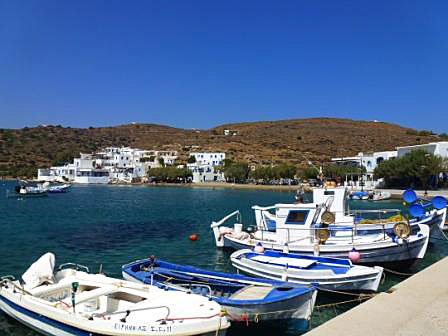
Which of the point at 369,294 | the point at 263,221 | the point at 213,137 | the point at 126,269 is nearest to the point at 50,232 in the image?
the point at 263,221

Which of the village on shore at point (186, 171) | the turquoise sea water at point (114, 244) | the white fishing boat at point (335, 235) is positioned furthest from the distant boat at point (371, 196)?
the white fishing boat at point (335, 235)

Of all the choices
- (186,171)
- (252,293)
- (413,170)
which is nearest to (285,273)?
(252,293)

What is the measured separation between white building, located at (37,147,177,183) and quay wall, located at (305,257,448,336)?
141535 millimetres

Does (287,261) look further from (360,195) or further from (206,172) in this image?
(206,172)

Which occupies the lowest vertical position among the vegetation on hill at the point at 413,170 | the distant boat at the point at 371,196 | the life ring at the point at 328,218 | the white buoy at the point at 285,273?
the white buoy at the point at 285,273

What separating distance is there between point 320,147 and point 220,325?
509 ft

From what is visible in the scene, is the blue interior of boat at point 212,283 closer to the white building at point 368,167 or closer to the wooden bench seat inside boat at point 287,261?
the wooden bench seat inside boat at point 287,261

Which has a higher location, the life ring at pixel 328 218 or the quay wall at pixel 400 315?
the life ring at pixel 328 218

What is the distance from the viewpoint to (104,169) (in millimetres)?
155750

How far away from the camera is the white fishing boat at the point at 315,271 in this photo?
1502cm

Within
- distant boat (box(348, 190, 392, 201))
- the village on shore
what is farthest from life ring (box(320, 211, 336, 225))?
the village on shore

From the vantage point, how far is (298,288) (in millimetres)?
12500

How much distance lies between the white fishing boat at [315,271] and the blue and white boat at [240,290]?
229cm

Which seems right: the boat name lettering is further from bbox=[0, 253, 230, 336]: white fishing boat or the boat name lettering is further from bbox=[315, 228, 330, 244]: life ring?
bbox=[315, 228, 330, 244]: life ring
